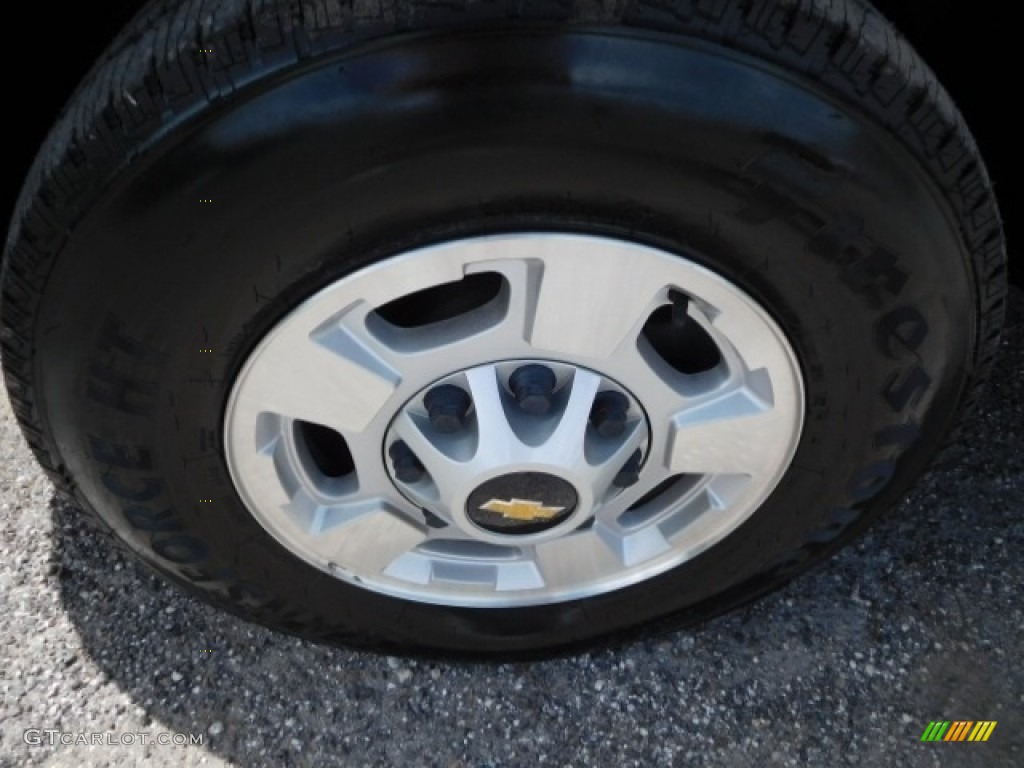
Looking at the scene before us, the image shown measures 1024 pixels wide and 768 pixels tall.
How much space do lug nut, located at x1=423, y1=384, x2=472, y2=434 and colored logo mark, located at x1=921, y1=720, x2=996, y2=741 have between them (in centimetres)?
114

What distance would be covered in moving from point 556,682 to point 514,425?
70 centimetres

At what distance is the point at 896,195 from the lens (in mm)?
1363

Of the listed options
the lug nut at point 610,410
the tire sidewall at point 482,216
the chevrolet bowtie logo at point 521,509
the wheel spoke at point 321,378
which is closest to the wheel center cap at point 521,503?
the chevrolet bowtie logo at point 521,509

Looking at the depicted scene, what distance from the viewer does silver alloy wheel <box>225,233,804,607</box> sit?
1386 mm

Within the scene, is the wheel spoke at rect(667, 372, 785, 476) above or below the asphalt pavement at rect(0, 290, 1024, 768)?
above

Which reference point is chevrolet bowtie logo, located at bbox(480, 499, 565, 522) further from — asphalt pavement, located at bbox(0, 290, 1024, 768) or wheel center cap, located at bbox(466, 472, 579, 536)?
asphalt pavement, located at bbox(0, 290, 1024, 768)

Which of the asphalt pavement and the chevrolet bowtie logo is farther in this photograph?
the asphalt pavement

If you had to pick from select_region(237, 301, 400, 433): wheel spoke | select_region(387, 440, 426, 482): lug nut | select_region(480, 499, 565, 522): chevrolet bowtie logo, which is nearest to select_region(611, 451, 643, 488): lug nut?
select_region(480, 499, 565, 522): chevrolet bowtie logo

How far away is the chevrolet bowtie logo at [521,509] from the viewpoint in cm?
168

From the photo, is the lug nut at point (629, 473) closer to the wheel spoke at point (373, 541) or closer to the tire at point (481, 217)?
the tire at point (481, 217)

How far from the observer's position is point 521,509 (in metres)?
1.70

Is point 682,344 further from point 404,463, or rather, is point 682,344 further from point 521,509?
point 404,463

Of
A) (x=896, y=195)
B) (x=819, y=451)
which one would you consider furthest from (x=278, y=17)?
(x=819, y=451)

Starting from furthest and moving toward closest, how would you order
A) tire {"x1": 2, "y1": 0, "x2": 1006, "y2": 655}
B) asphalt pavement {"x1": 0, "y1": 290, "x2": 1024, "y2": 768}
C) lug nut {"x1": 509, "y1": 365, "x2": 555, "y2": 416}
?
asphalt pavement {"x1": 0, "y1": 290, "x2": 1024, "y2": 768}, lug nut {"x1": 509, "y1": 365, "x2": 555, "y2": 416}, tire {"x1": 2, "y1": 0, "x2": 1006, "y2": 655}
